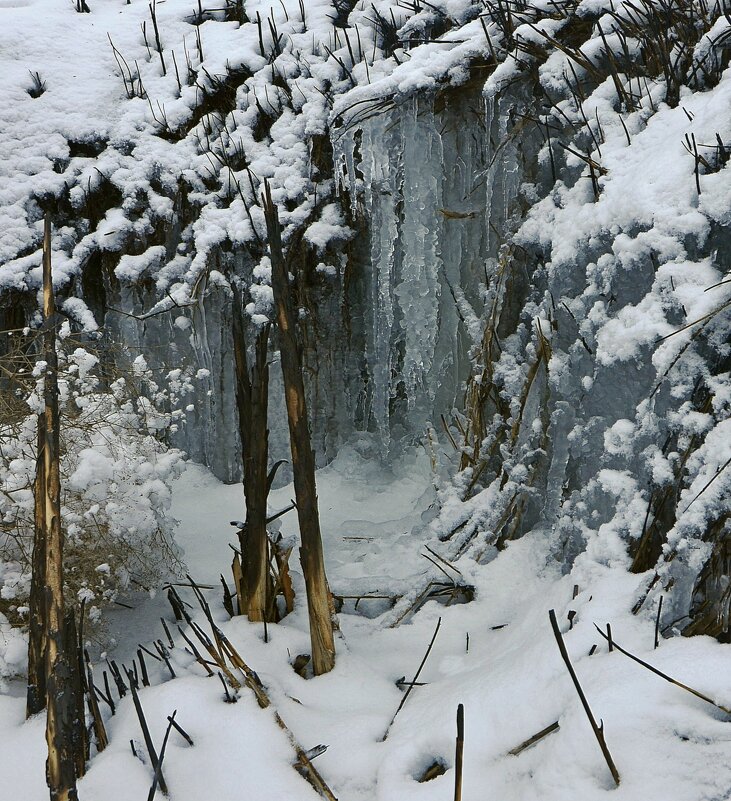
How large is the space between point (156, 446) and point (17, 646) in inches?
39.6

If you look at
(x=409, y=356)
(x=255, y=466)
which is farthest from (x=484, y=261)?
(x=255, y=466)

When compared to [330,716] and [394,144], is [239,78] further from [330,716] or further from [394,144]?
[330,716]

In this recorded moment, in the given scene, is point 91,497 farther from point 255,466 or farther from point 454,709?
point 454,709

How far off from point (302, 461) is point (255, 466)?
0.34 m

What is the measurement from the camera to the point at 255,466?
2.34m

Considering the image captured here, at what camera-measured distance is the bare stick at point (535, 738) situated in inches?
57.7

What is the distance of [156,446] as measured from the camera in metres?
3.04

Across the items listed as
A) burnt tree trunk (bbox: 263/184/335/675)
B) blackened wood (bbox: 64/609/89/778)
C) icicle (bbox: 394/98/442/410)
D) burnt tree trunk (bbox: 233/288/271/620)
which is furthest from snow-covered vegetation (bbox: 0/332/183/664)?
icicle (bbox: 394/98/442/410)

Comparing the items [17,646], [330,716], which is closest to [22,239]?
[17,646]

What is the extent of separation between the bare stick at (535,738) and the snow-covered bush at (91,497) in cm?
160

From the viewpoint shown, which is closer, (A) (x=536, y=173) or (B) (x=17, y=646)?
(B) (x=17, y=646)

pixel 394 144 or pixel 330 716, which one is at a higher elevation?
pixel 394 144

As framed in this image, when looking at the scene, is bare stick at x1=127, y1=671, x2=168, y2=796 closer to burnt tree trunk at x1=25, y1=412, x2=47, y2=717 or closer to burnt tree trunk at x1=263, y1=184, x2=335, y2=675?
burnt tree trunk at x1=25, y1=412, x2=47, y2=717

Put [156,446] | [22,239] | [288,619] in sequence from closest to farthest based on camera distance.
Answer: [288,619] < [156,446] < [22,239]
